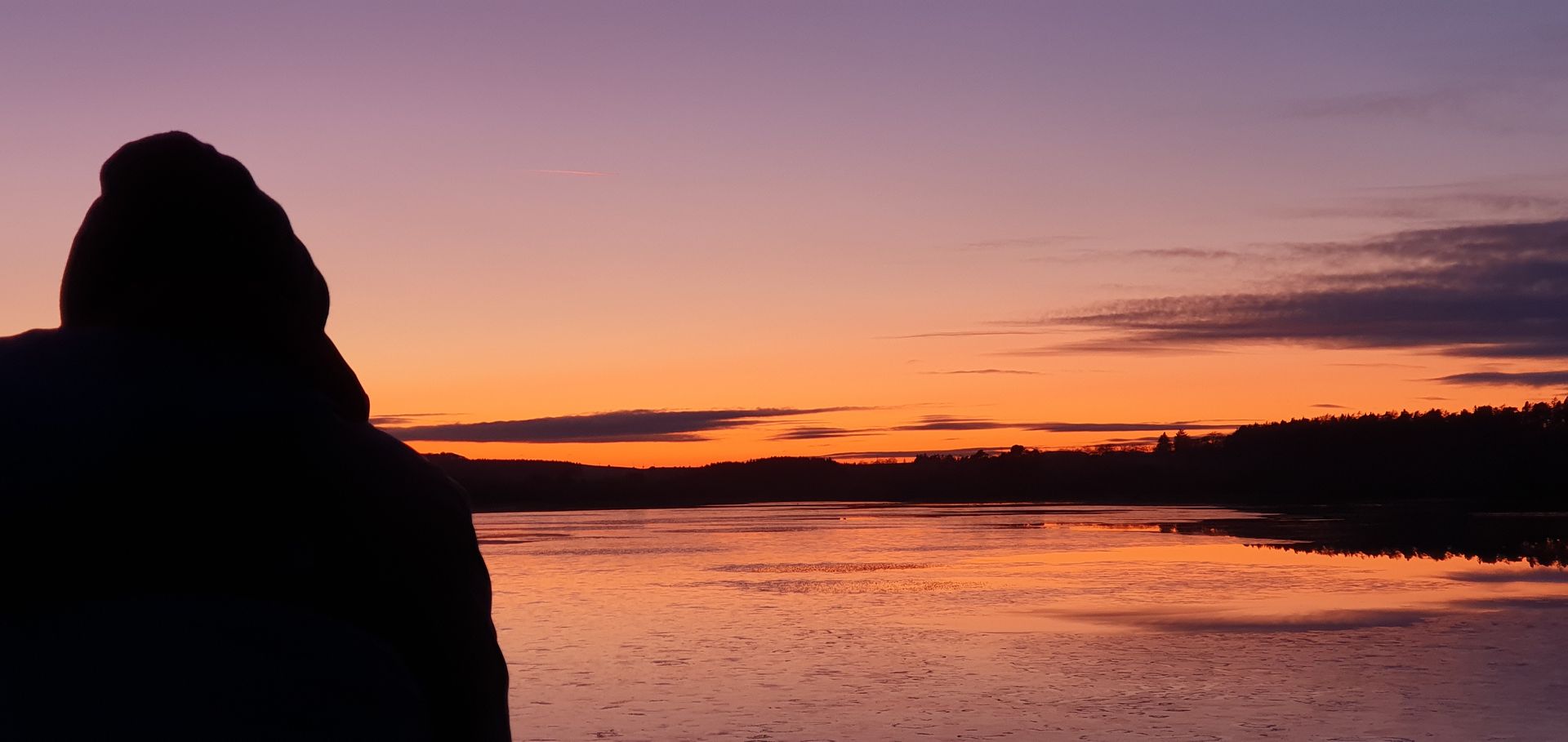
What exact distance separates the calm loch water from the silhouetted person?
750 cm

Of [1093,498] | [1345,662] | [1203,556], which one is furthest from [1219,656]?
[1093,498]

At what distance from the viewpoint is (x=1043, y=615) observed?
15.7 meters

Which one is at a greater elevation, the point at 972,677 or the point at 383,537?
the point at 383,537

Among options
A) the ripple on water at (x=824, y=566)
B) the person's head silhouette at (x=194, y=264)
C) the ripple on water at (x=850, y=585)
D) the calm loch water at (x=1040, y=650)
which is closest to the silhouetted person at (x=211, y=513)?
the person's head silhouette at (x=194, y=264)

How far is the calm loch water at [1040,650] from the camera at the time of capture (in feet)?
30.0

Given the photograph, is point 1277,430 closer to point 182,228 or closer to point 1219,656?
point 1219,656

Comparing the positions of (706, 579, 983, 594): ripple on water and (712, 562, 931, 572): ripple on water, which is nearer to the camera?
(706, 579, 983, 594): ripple on water

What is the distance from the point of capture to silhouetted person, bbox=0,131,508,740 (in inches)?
48.8

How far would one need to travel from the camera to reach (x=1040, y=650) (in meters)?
12.8

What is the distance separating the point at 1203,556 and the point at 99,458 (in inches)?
1034

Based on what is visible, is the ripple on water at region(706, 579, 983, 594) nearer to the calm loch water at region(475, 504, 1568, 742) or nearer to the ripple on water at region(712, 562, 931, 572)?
the calm loch water at region(475, 504, 1568, 742)

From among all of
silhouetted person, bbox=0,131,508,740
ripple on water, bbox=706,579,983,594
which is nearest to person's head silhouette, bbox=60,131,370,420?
silhouetted person, bbox=0,131,508,740

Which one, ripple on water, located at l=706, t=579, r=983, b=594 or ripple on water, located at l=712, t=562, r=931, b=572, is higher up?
ripple on water, located at l=706, t=579, r=983, b=594

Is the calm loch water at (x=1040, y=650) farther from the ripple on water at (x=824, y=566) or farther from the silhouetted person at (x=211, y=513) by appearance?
the silhouetted person at (x=211, y=513)
